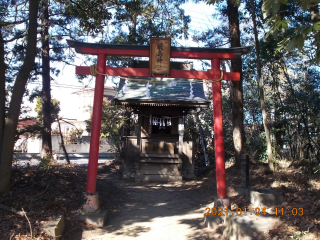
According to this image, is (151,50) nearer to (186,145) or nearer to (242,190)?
(242,190)

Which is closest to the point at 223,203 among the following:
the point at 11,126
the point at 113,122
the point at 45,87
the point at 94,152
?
the point at 94,152

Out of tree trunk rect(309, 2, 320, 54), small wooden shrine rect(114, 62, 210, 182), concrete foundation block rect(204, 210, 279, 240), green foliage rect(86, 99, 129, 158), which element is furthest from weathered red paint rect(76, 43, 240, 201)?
green foliage rect(86, 99, 129, 158)

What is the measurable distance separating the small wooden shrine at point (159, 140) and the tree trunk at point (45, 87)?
2997 millimetres

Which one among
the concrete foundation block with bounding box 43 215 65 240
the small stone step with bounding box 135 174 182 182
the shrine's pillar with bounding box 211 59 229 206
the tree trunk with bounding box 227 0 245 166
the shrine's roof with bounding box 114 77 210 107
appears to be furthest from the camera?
the small stone step with bounding box 135 174 182 182

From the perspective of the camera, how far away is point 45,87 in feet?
38.2

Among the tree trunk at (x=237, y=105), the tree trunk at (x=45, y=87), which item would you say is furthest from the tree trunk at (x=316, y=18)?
the tree trunk at (x=45, y=87)

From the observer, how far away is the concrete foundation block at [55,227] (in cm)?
450

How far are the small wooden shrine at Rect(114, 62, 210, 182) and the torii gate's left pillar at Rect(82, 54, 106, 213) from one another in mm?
4623

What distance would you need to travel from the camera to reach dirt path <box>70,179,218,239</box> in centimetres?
547

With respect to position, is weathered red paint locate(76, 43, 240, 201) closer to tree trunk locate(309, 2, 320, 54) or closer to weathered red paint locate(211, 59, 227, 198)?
weathered red paint locate(211, 59, 227, 198)

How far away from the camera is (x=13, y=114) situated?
17.7 feet

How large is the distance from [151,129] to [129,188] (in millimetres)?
3170

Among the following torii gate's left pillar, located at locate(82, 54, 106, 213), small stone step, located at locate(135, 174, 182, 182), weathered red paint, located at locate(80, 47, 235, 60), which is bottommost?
small stone step, located at locate(135, 174, 182, 182)

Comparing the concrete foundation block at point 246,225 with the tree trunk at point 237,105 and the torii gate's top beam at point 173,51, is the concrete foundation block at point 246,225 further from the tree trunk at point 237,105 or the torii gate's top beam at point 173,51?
the tree trunk at point 237,105
